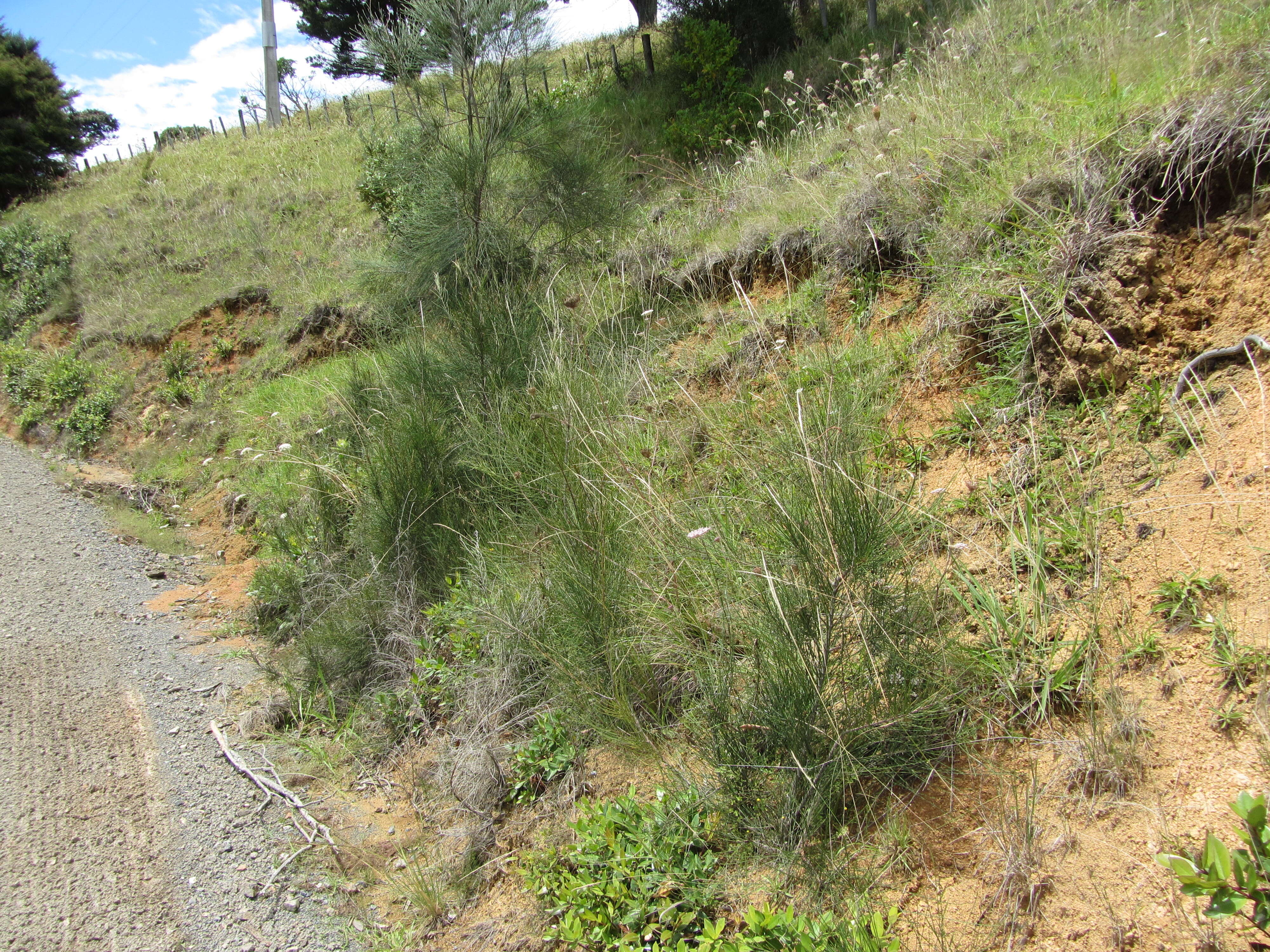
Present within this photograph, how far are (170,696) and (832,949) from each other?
3.92 meters

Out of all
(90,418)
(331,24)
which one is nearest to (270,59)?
(331,24)

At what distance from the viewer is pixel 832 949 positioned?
78.4 inches

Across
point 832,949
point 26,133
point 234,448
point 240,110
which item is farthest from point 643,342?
point 26,133

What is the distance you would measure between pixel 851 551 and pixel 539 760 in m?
1.74

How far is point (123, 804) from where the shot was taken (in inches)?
133

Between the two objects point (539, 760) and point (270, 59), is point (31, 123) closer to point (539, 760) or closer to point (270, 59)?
point (270, 59)

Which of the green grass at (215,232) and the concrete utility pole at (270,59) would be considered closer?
the green grass at (215,232)

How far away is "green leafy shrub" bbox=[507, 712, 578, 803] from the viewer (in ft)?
10.5

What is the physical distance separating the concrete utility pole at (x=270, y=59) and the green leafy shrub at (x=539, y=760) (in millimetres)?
24306

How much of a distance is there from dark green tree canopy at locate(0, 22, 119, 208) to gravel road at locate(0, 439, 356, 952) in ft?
73.7

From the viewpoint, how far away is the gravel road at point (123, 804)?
2.85 meters

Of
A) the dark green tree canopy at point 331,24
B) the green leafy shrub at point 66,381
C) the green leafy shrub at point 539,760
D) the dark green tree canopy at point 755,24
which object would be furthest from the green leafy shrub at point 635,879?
the dark green tree canopy at point 331,24

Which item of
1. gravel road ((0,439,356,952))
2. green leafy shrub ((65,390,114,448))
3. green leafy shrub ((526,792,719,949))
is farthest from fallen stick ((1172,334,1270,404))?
green leafy shrub ((65,390,114,448))

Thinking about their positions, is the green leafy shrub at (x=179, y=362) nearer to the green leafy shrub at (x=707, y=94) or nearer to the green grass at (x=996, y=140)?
the green leafy shrub at (x=707, y=94)
